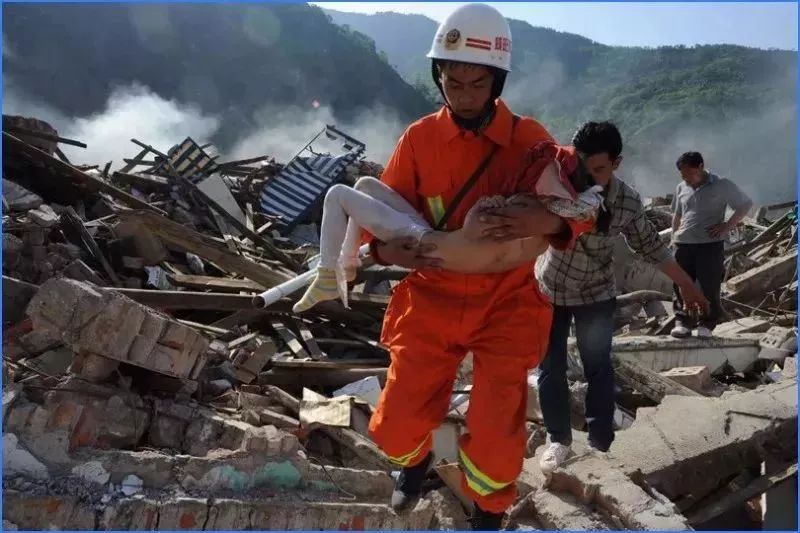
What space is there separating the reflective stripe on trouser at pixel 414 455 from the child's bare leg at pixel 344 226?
2.53 ft

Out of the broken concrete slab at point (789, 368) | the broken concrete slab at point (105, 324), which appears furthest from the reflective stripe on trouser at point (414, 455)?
the broken concrete slab at point (789, 368)

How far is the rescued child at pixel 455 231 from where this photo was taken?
2.54 metres

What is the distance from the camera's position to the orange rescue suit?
2725 millimetres

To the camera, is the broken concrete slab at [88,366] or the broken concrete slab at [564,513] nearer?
the broken concrete slab at [564,513]

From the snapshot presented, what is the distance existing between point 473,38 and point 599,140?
106 centimetres

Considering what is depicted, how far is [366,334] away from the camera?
713cm

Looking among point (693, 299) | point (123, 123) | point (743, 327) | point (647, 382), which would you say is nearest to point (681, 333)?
point (647, 382)

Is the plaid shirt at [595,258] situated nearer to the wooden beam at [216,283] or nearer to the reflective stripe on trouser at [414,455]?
the reflective stripe on trouser at [414,455]

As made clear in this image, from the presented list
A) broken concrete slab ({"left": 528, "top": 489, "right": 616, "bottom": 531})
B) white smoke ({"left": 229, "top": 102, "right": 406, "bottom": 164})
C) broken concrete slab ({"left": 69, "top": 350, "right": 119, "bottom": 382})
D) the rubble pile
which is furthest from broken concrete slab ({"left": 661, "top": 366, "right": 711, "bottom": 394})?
white smoke ({"left": 229, "top": 102, "right": 406, "bottom": 164})

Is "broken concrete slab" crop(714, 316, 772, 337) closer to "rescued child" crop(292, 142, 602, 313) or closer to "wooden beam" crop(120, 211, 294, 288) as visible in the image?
"wooden beam" crop(120, 211, 294, 288)

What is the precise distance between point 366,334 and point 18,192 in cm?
457

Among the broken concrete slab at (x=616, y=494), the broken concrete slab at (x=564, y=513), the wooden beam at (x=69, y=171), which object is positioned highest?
the wooden beam at (x=69, y=171)

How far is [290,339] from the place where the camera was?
21.7 feet

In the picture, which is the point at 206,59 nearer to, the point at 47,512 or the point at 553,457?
the point at 47,512
